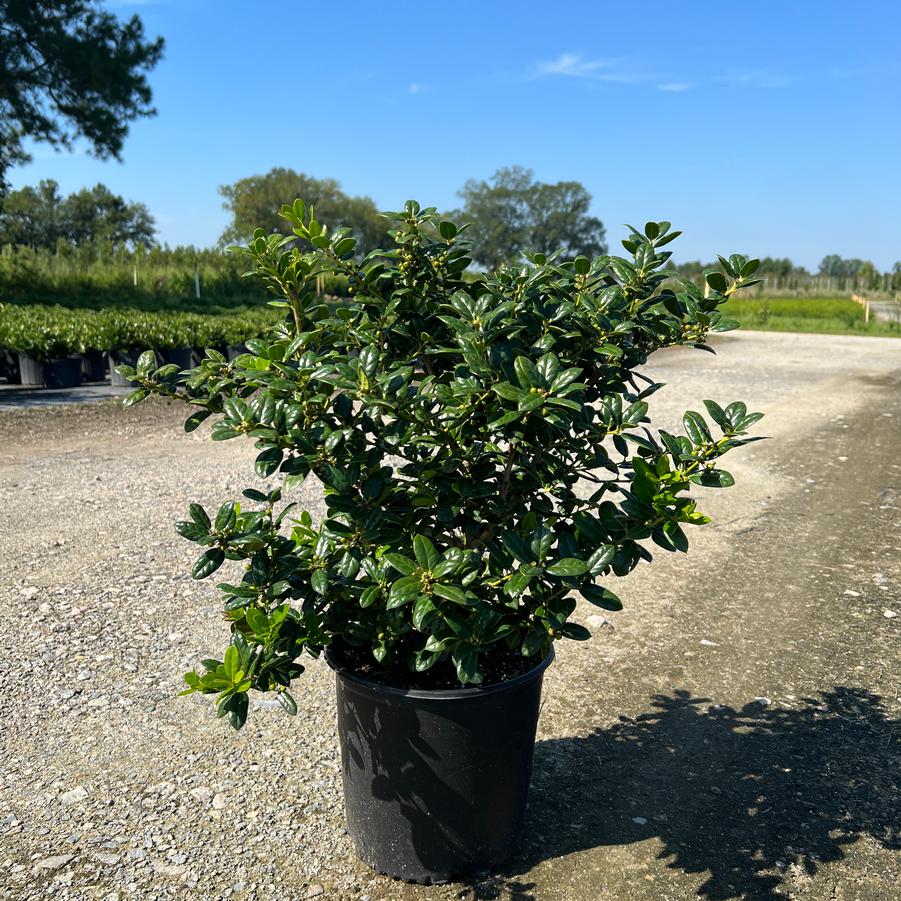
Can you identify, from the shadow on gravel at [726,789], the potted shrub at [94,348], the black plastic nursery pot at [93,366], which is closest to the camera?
the shadow on gravel at [726,789]

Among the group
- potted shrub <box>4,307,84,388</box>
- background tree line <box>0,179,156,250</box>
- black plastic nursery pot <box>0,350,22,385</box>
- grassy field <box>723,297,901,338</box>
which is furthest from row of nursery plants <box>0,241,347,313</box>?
background tree line <box>0,179,156,250</box>

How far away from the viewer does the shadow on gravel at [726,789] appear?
90.4 inches

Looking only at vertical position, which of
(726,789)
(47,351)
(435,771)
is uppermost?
(47,351)

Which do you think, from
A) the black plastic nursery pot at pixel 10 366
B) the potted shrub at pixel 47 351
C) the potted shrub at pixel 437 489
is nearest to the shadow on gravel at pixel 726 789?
the potted shrub at pixel 437 489

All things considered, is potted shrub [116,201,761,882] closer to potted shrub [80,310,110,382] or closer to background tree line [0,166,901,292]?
potted shrub [80,310,110,382]

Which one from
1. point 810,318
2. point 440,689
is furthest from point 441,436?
point 810,318

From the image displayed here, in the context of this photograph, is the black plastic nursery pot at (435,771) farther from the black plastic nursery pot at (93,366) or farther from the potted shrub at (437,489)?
the black plastic nursery pot at (93,366)

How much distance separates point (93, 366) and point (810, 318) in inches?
1043

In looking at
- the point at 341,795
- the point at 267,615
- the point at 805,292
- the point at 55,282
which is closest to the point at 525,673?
the point at 267,615

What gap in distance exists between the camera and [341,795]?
251 centimetres

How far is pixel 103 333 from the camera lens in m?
11.6

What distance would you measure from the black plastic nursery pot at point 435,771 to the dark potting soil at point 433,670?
0.07 metres

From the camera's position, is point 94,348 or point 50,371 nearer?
point 50,371

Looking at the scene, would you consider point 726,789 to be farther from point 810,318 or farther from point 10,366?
point 810,318
